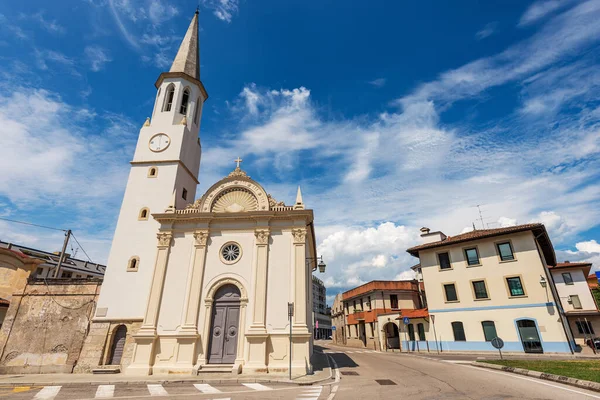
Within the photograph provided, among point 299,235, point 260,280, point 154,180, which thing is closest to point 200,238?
point 260,280

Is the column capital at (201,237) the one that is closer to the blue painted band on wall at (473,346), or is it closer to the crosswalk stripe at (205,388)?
the crosswalk stripe at (205,388)

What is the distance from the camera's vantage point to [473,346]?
81.4ft

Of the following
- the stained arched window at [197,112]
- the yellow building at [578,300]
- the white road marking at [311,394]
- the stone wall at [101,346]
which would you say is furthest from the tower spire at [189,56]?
the yellow building at [578,300]

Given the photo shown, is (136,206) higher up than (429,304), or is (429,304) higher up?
(136,206)

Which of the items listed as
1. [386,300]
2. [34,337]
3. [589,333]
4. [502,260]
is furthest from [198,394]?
[589,333]

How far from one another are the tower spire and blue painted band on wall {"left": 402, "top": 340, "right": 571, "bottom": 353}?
3204 centimetres

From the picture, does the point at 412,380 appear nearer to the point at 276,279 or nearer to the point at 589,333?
the point at 276,279

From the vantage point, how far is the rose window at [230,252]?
18.8 meters

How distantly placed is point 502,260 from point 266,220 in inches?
816

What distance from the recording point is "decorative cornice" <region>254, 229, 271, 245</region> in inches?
728

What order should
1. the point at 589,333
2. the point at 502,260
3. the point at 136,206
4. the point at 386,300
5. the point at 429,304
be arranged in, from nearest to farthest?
the point at 136,206 → the point at 502,260 → the point at 429,304 → the point at 589,333 → the point at 386,300

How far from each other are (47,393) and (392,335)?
108ft

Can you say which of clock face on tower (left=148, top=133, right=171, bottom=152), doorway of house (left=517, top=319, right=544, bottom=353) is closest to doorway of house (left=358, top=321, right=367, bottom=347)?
doorway of house (left=517, top=319, right=544, bottom=353)

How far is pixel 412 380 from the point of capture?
12594 mm
